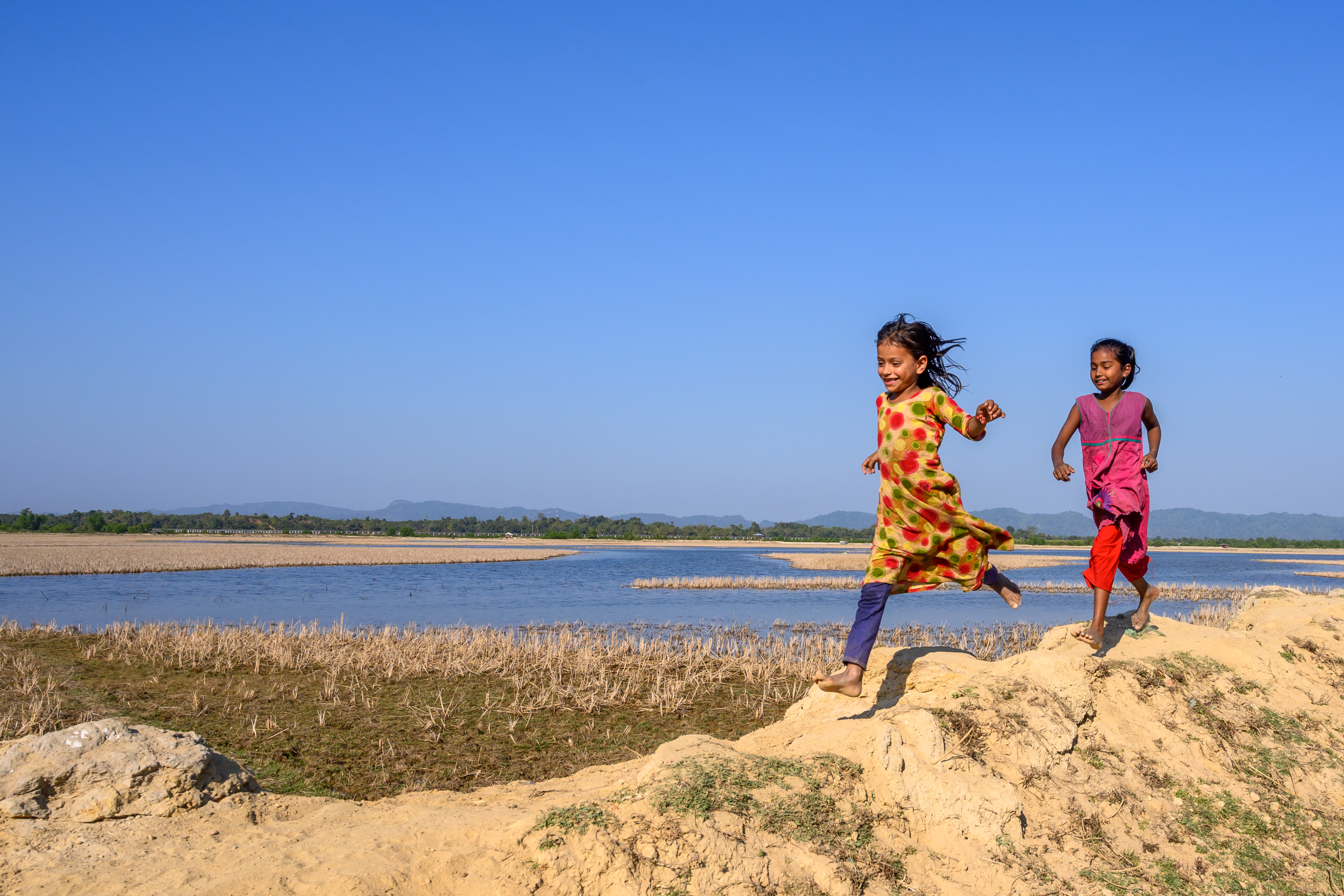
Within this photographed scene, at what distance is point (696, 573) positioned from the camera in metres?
40.0

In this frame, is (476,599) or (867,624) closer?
(867,624)

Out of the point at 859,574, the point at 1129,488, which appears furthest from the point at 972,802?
the point at 859,574

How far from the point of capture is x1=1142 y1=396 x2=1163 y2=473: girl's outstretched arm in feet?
17.1

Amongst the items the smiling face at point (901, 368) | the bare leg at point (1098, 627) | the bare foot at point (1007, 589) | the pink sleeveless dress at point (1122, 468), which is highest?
the smiling face at point (901, 368)

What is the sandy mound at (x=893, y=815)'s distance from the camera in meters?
2.99

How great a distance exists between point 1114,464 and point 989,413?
5.97 feet

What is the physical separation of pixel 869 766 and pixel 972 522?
4.57 feet

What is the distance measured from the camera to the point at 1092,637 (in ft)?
17.3

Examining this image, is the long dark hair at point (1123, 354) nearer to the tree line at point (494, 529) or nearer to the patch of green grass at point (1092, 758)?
the patch of green grass at point (1092, 758)

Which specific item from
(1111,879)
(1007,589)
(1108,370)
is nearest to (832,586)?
(1108,370)

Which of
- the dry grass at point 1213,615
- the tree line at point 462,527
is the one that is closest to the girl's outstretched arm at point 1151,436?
the dry grass at point 1213,615

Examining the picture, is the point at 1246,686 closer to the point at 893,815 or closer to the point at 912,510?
the point at 912,510

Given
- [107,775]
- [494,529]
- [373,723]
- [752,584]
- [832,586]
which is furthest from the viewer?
[494,529]

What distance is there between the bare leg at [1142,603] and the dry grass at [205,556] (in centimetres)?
3450
